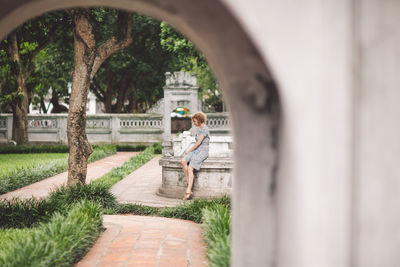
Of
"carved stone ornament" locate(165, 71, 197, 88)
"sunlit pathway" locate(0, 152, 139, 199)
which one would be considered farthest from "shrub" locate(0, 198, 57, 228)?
"carved stone ornament" locate(165, 71, 197, 88)

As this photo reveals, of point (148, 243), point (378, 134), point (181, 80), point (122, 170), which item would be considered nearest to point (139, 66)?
point (181, 80)

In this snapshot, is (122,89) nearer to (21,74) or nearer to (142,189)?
(21,74)

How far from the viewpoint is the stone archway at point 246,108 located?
7.09 ft

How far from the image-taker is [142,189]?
9.88 m

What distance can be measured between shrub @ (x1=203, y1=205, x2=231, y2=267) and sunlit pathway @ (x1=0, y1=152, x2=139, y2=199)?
3829 millimetres

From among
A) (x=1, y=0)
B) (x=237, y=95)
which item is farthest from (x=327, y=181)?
(x=1, y=0)

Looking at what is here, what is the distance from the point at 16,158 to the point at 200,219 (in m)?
12.9

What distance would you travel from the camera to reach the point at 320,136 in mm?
2041

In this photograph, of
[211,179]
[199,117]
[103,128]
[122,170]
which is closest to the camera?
[199,117]

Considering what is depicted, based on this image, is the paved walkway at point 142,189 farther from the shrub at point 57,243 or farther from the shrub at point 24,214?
the shrub at point 57,243

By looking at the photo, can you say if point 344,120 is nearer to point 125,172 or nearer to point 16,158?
point 125,172

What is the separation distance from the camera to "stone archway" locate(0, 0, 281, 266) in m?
2.16

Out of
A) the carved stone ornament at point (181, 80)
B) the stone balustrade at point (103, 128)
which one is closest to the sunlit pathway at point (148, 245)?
the carved stone ornament at point (181, 80)

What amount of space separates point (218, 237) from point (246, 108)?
8.44ft
